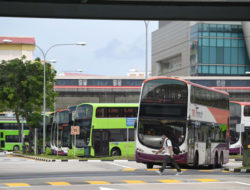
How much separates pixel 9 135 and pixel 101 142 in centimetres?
2451

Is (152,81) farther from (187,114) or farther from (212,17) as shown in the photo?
(212,17)

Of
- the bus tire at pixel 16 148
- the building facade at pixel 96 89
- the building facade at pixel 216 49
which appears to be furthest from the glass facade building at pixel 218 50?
the bus tire at pixel 16 148

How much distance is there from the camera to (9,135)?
209ft

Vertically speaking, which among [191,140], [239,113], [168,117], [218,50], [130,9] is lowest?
[191,140]

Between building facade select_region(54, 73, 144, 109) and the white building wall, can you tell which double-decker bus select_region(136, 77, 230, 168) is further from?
the white building wall

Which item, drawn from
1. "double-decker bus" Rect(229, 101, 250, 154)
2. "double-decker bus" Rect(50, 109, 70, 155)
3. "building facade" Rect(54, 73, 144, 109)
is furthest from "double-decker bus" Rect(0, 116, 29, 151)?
"double-decker bus" Rect(229, 101, 250, 154)

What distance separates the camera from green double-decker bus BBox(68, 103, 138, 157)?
40.5 m

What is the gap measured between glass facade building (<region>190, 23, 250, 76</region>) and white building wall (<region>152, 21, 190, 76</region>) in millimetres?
3205

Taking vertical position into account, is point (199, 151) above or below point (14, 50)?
below

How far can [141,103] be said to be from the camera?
26.0 meters

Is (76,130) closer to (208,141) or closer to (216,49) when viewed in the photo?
(208,141)

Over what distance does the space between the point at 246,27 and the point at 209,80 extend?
61.3 feet

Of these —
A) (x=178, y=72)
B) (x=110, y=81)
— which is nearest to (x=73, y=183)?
(x=110, y=81)

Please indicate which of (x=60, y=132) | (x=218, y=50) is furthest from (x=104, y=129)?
(x=218, y=50)
